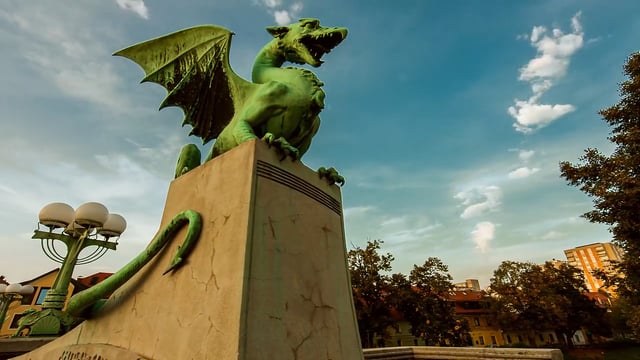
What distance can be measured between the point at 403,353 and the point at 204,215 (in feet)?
15.6

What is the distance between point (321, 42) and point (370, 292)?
20.2 meters

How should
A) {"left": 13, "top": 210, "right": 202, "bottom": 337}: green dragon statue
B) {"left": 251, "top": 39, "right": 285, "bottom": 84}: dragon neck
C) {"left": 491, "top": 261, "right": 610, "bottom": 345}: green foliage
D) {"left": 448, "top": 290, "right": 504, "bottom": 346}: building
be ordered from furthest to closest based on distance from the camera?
{"left": 448, "top": 290, "right": 504, "bottom": 346}: building, {"left": 491, "top": 261, "right": 610, "bottom": 345}: green foliage, {"left": 251, "top": 39, "right": 285, "bottom": 84}: dragon neck, {"left": 13, "top": 210, "right": 202, "bottom": 337}: green dragon statue

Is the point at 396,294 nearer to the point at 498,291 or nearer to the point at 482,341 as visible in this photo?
the point at 498,291

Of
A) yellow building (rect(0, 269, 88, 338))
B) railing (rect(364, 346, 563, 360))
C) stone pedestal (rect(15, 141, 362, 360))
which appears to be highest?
yellow building (rect(0, 269, 88, 338))

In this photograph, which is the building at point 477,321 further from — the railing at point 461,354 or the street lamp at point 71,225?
the street lamp at point 71,225

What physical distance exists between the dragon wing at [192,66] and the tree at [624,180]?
12322mm

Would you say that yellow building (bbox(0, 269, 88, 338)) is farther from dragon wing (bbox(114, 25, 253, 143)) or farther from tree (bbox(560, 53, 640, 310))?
tree (bbox(560, 53, 640, 310))

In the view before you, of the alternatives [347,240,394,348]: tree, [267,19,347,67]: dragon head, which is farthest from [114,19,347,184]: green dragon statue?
[347,240,394,348]: tree

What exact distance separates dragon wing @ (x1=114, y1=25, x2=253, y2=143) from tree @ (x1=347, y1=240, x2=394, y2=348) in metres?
18.9

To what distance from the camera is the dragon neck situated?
4.27m

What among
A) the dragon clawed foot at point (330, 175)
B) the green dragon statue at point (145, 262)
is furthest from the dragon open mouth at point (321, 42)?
the green dragon statue at point (145, 262)

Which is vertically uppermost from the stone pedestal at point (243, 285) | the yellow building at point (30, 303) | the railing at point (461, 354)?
the yellow building at point (30, 303)

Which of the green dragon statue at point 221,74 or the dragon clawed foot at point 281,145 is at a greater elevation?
the green dragon statue at point 221,74

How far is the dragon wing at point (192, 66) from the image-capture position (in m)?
4.24
